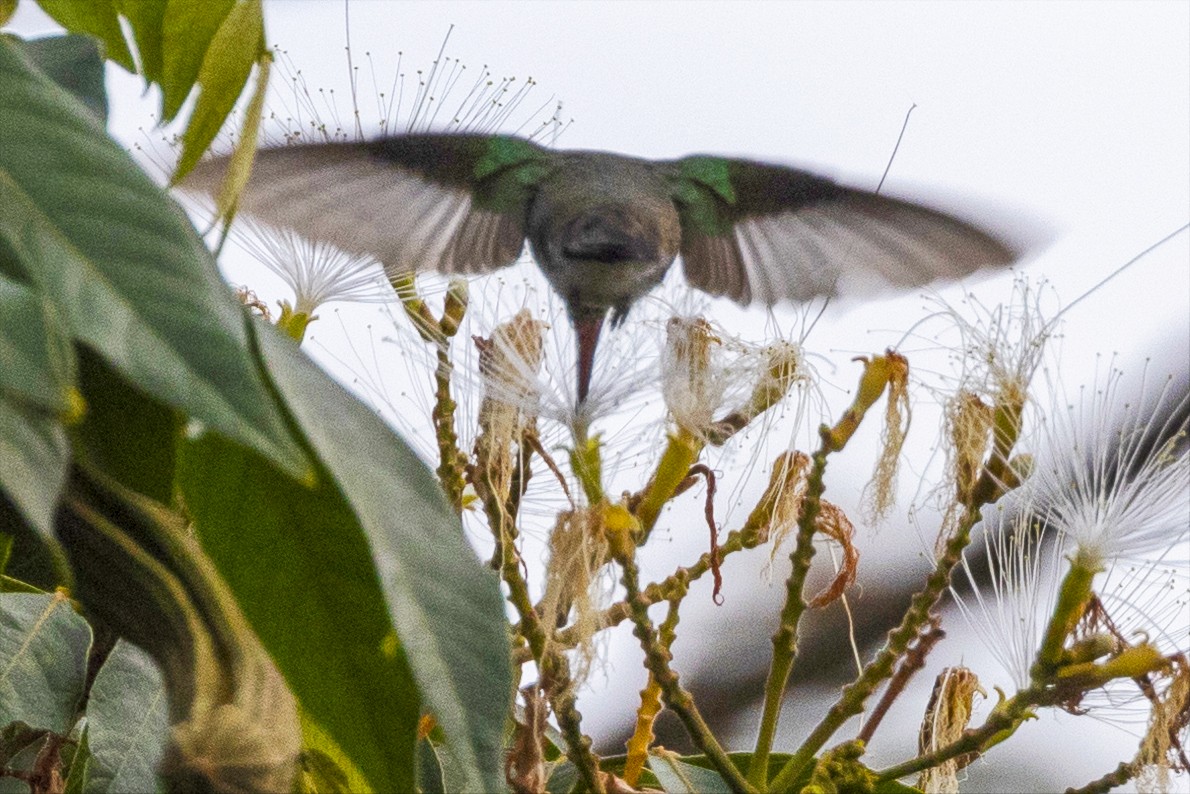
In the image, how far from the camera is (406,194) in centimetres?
211

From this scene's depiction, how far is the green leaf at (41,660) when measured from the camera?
982 mm

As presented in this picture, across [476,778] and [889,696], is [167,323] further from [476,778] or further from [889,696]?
[889,696]

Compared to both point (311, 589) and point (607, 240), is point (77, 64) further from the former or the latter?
point (607, 240)

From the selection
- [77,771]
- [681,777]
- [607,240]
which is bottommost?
[77,771]

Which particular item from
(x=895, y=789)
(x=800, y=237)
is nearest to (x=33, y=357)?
(x=895, y=789)

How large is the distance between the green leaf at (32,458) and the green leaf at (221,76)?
1.04ft

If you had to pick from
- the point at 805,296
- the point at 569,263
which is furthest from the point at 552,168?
the point at 805,296

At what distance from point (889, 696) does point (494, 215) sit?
1.42m

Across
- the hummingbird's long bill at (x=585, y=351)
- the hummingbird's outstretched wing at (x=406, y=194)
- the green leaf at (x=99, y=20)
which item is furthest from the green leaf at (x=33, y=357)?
the hummingbird's outstretched wing at (x=406, y=194)

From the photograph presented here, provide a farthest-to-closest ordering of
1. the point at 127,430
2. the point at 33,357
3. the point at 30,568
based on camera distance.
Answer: the point at 30,568 < the point at 127,430 < the point at 33,357

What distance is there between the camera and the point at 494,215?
90.1 inches

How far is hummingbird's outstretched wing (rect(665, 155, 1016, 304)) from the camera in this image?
6.68 feet

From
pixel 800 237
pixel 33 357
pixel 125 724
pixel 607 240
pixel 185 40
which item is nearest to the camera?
pixel 33 357

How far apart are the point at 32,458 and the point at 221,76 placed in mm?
356
